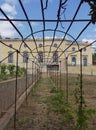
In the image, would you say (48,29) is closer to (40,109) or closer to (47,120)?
(47,120)

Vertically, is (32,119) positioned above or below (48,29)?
below

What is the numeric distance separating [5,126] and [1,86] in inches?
60.7

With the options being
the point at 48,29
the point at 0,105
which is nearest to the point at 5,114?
the point at 0,105

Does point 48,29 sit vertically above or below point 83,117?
above

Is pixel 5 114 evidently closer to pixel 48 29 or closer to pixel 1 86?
pixel 1 86

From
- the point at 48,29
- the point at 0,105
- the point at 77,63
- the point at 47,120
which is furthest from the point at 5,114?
the point at 77,63

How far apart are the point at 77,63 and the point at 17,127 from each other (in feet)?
196

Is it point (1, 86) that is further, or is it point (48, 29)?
point (1, 86)

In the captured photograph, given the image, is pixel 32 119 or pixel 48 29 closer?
pixel 48 29

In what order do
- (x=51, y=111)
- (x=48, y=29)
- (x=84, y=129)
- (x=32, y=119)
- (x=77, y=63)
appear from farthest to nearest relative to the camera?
(x=77, y=63) → (x=51, y=111) → (x=32, y=119) → (x=48, y=29) → (x=84, y=129)

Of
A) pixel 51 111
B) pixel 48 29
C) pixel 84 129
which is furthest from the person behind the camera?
pixel 51 111

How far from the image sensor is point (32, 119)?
7996mm

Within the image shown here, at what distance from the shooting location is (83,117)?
6152 mm

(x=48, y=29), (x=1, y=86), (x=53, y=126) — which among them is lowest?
(x=53, y=126)
